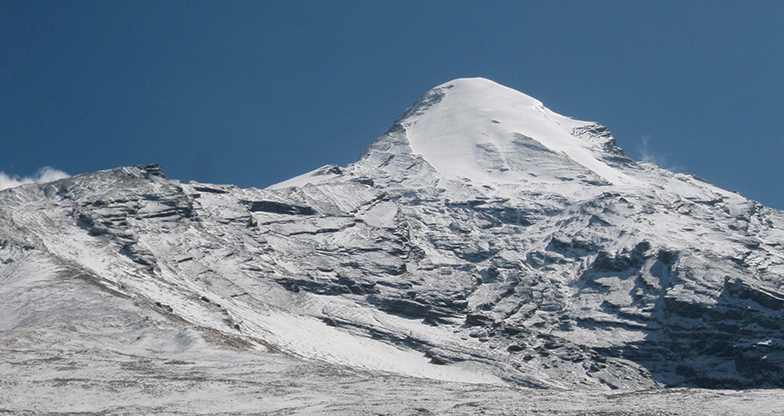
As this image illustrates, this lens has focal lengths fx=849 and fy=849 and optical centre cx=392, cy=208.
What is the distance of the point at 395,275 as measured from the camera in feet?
445

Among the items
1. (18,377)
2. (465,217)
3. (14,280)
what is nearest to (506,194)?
(465,217)

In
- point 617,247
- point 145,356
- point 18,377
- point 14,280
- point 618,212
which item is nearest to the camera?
point 18,377

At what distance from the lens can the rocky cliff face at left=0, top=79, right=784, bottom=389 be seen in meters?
105

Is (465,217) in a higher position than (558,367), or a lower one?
higher

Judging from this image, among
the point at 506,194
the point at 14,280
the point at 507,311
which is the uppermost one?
the point at 506,194

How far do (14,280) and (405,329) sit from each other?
165ft

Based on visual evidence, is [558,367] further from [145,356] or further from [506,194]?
[506,194]

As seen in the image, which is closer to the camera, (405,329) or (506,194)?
(405,329)

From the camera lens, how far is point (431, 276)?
454 feet

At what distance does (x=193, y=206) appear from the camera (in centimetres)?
13962

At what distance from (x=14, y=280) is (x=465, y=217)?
106060mm

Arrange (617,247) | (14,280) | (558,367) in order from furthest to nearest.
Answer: (617,247), (558,367), (14,280)

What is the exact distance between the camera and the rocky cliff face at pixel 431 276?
10525 centimetres

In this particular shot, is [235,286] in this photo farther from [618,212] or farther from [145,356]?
[618,212]
